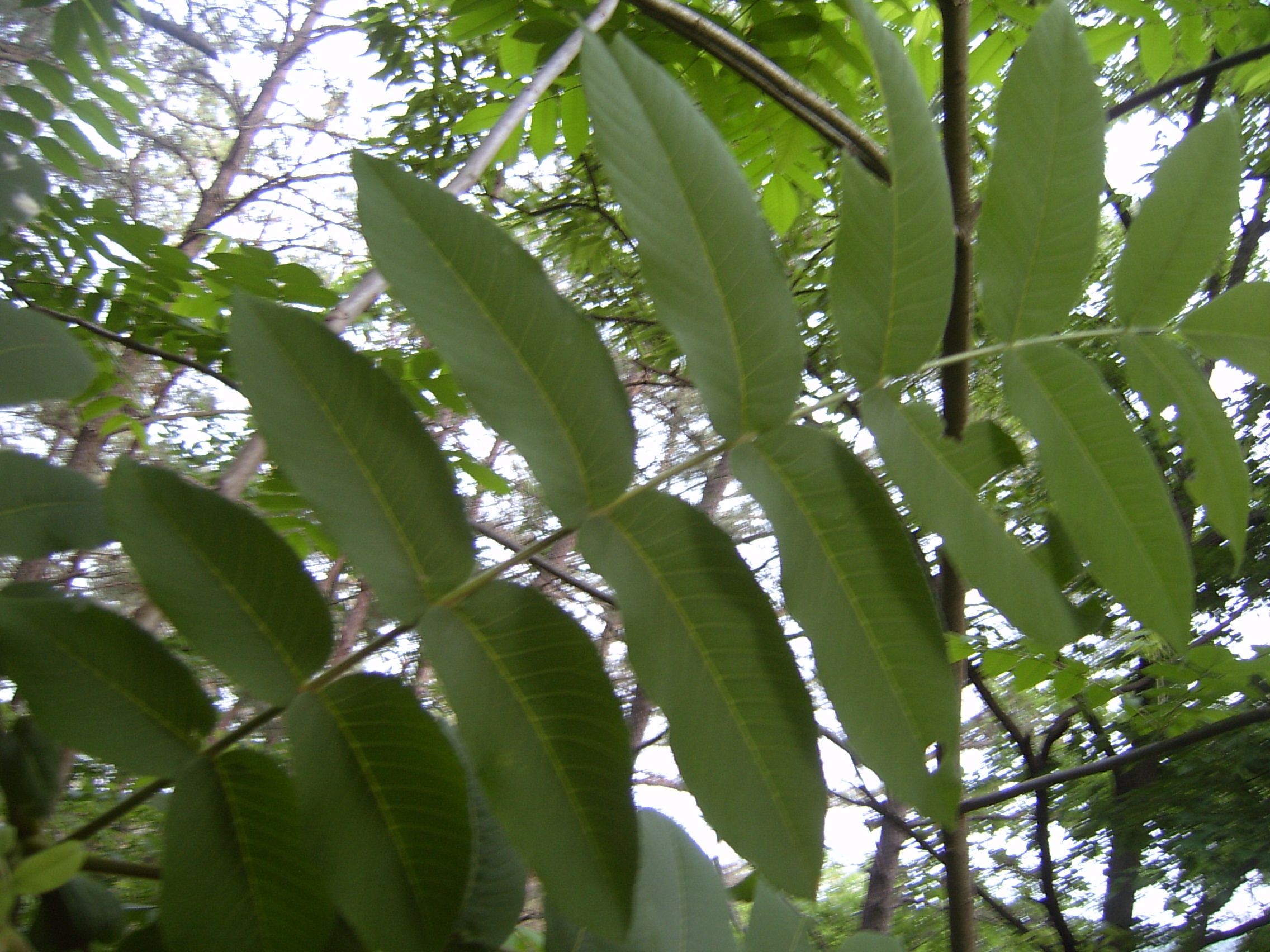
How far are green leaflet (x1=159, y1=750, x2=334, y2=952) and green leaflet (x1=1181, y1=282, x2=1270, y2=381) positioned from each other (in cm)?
52

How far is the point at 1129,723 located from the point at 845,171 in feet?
4.06

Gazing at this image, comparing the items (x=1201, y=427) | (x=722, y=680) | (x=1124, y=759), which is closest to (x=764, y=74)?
(x=1201, y=427)

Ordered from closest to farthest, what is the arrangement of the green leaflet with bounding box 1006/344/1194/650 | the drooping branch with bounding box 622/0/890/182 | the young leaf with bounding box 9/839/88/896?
the young leaf with bounding box 9/839/88/896 < the green leaflet with bounding box 1006/344/1194/650 < the drooping branch with bounding box 622/0/890/182

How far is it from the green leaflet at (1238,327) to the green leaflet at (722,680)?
1.04ft

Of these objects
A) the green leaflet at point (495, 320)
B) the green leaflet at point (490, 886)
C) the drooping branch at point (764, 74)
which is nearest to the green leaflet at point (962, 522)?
the green leaflet at point (495, 320)

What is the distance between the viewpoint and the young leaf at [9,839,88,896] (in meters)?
0.26

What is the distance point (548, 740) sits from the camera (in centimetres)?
32

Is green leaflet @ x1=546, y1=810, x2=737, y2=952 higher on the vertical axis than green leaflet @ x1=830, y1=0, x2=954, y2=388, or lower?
lower

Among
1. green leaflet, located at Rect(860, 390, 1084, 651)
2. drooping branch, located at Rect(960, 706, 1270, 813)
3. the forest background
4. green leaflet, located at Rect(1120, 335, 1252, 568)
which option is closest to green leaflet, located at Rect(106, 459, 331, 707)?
the forest background

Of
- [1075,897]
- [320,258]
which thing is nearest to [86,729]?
[1075,897]

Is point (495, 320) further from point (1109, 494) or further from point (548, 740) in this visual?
point (1109, 494)

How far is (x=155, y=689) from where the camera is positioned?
1.08ft

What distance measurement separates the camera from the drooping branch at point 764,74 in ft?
2.12

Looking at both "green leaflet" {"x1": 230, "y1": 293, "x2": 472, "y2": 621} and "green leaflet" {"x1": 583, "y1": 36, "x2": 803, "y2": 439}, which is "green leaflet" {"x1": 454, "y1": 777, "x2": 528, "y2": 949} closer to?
"green leaflet" {"x1": 230, "y1": 293, "x2": 472, "y2": 621}
